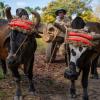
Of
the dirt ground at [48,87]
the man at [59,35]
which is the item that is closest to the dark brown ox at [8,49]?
the dirt ground at [48,87]

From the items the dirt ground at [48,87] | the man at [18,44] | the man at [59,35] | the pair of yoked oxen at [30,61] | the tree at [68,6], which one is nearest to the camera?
the pair of yoked oxen at [30,61]

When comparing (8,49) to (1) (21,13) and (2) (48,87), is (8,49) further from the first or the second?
(2) (48,87)

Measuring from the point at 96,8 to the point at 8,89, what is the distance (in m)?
33.5

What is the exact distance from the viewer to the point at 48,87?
9.73 meters

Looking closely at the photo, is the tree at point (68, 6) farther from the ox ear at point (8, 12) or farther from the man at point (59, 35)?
the ox ear at point (8, 12)

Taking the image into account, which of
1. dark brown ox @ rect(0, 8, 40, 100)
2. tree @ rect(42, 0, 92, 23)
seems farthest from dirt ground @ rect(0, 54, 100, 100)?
tree @ rect(42, 0, 92, 23)

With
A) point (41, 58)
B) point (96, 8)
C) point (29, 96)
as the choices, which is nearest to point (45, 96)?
point (29, 96)

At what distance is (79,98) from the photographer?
8.88 m

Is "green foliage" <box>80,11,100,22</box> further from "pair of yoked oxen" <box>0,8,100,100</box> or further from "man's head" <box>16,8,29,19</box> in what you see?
"man's head" <box>16,8,29,19</box>

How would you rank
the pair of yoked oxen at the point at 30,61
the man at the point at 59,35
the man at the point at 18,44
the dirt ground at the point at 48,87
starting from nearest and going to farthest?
1. the pair of yoked oxen at the point at 30,61
2. the man at the point at 18,44
3. the man at the point at 59,35
4. the dirt ground at the point at 48,87

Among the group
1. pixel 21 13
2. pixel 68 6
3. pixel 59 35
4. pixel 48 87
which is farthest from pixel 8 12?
pixel 68 6

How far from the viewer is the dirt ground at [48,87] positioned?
881cm

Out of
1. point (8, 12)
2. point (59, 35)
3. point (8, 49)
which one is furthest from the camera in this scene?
point (8, 49)

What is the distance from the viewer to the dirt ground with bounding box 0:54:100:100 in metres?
8.81
